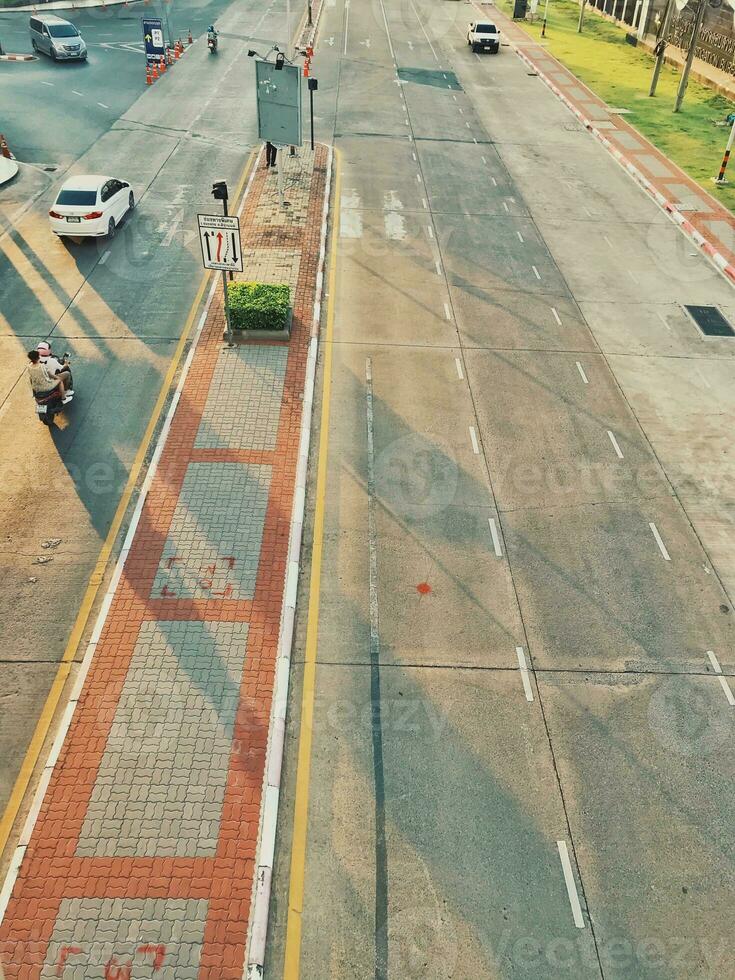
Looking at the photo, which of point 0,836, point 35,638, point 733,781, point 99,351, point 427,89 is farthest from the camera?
point 427,89

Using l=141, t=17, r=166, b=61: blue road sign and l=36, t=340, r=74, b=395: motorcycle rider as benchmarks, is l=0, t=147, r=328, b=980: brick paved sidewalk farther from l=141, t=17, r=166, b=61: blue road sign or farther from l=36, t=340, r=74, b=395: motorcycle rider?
l=141, t=17, r=166, b=61: blue road sign

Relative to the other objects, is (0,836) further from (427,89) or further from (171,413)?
(427,89)

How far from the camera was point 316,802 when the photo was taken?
9.78 m

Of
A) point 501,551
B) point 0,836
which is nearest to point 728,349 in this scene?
point 501,551

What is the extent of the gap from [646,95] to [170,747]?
44.8 metres

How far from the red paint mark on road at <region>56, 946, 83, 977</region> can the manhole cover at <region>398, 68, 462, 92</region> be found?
145ft

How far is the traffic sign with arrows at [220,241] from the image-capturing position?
664 inches

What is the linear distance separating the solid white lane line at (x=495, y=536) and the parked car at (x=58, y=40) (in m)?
42.0

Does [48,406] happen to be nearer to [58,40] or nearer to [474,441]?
[474,441]

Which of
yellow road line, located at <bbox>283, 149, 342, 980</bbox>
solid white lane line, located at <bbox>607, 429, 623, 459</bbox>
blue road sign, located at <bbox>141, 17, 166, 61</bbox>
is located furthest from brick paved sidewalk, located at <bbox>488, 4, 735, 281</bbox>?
blue road sign, located at <bbox>141, 17, 166, 61</bbox>

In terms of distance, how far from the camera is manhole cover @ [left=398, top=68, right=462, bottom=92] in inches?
1676

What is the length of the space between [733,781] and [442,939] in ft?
15.5

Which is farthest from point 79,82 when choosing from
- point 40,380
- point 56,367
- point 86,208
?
point 40,380

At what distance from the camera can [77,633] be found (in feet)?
39.1
